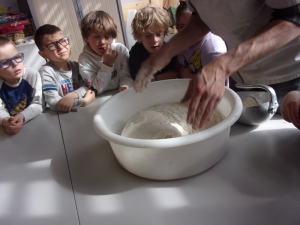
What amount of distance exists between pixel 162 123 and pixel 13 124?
1.93 feet

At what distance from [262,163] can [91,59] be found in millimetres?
925

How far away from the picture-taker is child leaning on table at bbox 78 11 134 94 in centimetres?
113

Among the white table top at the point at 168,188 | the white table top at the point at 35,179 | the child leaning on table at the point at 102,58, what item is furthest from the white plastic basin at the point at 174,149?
the child leaning on table at the point at 102,58

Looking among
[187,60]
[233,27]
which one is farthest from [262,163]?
[187,60]

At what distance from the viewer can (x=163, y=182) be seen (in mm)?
578

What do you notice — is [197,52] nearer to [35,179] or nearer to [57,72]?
[57,72]

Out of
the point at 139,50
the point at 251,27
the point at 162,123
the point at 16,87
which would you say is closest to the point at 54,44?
the point at 16,87

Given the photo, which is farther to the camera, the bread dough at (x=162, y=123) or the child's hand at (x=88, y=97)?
the child's hand at (x=88, y=97)

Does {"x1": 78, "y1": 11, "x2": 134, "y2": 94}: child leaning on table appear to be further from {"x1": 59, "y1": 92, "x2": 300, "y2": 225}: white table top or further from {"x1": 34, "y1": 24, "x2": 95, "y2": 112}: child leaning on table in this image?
{"x1": 59, "y1": 92, "x2": 300, "y2": 225}: white table top

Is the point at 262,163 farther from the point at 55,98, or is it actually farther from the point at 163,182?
the point at 55,98

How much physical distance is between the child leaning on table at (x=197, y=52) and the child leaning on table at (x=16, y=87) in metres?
0.66

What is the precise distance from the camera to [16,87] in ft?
3.60

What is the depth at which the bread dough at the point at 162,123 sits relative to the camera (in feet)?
2.11

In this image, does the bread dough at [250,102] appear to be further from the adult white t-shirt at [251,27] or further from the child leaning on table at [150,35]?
the child leaning on table at [150,35]
